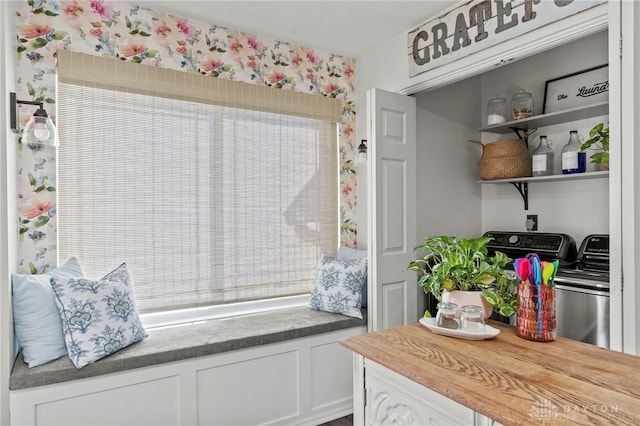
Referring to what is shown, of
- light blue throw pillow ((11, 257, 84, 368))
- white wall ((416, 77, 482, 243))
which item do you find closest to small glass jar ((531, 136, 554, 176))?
white wall ((416, 77, 482, 243))

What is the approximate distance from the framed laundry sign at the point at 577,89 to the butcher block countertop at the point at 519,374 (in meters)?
2.00

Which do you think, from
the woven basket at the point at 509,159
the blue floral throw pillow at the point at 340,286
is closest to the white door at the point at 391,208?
the blue floral throw pillow at the point at 340,286

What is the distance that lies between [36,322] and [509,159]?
3.09m

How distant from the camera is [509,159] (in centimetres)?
290

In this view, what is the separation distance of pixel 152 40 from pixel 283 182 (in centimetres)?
129

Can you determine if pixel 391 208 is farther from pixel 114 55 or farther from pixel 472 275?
pixel 114 55

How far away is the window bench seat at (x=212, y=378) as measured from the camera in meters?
1.88

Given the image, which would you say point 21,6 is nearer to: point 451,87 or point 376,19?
point 376,19

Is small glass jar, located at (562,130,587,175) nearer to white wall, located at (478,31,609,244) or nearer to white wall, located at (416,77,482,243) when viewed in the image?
white wall, located at (478,31,609,244)

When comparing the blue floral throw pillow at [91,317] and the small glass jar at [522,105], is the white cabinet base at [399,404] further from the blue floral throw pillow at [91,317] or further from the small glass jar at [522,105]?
the small glass jar at [522,105]

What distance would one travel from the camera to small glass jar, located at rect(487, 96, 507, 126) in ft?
9.99

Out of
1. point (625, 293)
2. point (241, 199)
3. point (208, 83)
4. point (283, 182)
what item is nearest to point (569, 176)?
point (625, 293)

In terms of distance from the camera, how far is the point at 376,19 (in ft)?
8.80

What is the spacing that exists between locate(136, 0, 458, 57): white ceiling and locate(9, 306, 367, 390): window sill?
6.67 ft
